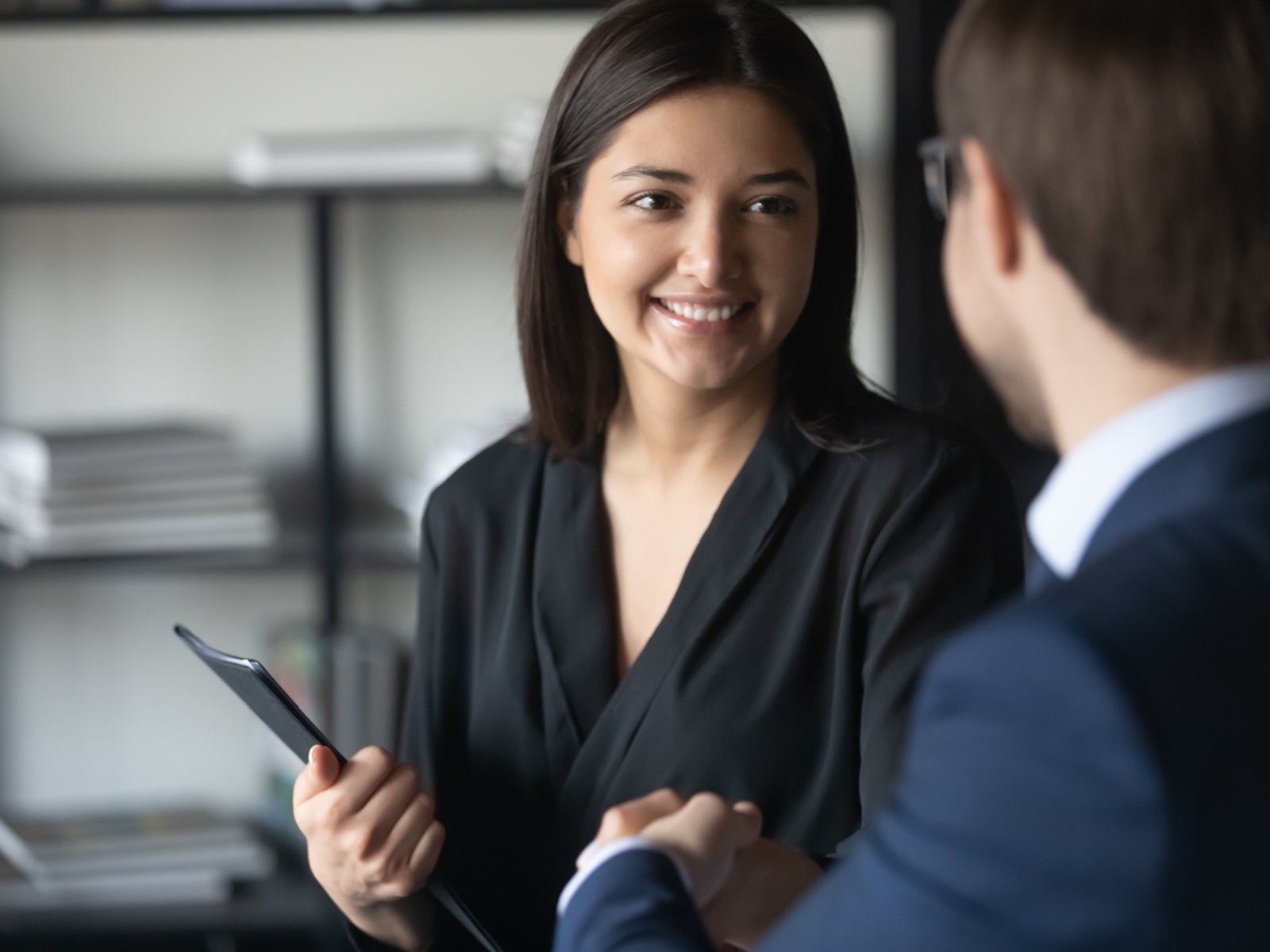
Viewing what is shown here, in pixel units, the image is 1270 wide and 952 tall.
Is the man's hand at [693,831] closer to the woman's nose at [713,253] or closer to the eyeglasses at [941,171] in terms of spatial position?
the eyeglasses at [941,171]

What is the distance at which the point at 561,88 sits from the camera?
57.9 inches

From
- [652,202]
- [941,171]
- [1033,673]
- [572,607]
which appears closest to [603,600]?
[572,607]

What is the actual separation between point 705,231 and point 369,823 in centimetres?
64

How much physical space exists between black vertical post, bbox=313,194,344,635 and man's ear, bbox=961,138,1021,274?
191 cm

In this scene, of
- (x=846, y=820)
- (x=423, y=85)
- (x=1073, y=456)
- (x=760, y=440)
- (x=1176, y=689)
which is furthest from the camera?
(x=423, y=85)

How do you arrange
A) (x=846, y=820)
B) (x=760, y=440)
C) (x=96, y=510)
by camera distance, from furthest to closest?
1. (x=96, y=510)
2. (x=760, y=440)
3. (x=846, y=820)

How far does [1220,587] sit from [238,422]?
2.45 metres

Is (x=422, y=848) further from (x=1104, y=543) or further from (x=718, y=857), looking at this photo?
(x=1104, y=543)

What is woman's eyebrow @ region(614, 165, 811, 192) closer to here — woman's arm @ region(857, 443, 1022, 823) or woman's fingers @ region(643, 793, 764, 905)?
woman's arm @ region(857, 443, 1022, 823)

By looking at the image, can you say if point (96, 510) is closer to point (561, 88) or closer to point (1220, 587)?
point (561, 88)

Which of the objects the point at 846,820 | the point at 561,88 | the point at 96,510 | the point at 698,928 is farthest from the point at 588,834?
the point at 96,510

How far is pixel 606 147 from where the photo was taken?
1.43m

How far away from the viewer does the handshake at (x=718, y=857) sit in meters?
0.89

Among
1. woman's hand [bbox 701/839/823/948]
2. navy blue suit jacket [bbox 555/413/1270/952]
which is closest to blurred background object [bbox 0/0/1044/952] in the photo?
woman's hand [bbox 701/839/823/948]
